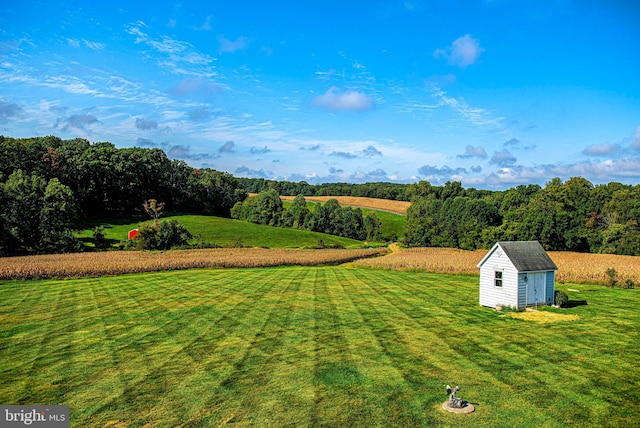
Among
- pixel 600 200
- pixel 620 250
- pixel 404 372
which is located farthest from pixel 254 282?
pixel 600 200

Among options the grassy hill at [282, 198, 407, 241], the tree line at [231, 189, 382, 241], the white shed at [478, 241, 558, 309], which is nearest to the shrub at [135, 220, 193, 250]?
the tree line at [231, 189, 382, 241]

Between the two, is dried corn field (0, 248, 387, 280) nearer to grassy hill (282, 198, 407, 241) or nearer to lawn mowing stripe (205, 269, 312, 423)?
lawn mowing stripe (205, 269, 312, 423)

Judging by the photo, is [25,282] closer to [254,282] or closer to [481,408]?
[254,282]

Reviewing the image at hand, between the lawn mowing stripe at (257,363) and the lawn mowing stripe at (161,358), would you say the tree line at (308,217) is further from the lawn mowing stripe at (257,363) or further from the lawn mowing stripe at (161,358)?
the lawn mowing stripe at (161,358)

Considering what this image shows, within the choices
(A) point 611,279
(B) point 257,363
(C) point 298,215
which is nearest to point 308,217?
(C) point 298,215

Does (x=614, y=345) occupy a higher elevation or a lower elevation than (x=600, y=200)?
lower

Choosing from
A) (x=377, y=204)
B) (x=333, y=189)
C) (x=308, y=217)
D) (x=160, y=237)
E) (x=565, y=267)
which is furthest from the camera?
(x=333, y=189)

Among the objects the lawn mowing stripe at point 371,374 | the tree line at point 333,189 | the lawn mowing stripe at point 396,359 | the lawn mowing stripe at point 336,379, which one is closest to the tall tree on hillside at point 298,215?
the tree line at point 333,189

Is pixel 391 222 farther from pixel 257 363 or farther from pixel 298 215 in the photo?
pixel 257 363
